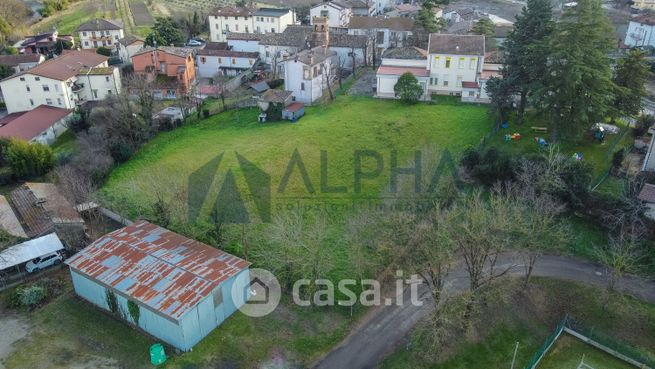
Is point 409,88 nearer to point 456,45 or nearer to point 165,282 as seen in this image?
point 456,45

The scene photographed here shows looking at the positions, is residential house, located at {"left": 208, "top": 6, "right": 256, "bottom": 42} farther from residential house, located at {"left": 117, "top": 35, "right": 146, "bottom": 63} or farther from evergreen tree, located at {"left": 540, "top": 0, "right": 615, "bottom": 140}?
evergreen tree, located at {"left": 540, "top": 0, "right": 615, "bottom": 140}

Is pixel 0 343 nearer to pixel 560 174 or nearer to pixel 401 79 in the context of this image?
pixel 560 174

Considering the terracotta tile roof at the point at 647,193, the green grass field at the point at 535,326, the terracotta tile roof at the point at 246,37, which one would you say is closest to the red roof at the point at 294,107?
the terracotta tile roof at the point at 246,37

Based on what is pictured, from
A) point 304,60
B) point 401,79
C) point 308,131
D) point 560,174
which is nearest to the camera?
point 560,174

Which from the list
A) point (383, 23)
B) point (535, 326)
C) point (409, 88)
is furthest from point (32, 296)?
point (383, 23)

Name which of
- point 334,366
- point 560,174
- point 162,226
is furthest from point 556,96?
point 162,226

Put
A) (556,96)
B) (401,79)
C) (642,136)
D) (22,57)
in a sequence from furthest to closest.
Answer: (22,57) → (401,79) → (642,136) → (556,96)

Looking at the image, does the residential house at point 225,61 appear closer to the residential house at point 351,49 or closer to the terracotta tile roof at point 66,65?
the residential house at point 351,49
